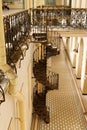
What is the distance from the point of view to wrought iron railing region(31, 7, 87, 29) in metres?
9.96

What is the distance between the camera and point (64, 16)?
10883mm

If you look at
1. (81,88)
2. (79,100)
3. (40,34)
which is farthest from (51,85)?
(81,88)

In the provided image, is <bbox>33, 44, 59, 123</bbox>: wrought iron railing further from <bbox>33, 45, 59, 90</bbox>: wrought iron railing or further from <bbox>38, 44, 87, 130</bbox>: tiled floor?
<bbox>38, 44, 87, 130</bbox>: tiled floor

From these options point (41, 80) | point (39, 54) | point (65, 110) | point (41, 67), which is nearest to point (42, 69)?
point (41, 67)

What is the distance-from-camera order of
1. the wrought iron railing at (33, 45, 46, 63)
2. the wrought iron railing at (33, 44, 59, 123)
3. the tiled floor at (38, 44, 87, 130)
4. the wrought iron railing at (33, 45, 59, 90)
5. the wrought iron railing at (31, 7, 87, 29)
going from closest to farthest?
the wrought iron railing at (33, 45, 59, 90) < the wrought iron railing at (33, 44, 59, 123) < the tiled floor at (38, 44, 87, 130) < the wrought iron railing at (33, 45, 46, 63) < the wrought iron railing at (31, 7, 87, 29)

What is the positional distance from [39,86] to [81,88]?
13.1 ft

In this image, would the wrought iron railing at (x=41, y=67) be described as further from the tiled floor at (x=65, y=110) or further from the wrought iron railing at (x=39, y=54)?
the tiled floor at (x=65, y=110)

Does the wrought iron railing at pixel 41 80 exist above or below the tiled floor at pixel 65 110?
above

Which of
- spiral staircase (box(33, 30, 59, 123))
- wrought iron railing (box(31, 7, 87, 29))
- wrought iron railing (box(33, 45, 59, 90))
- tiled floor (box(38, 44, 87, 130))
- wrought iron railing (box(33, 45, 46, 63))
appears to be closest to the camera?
wrought iron railing (box(33, 45, 59, 90))

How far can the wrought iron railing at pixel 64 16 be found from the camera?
9958 millimetres

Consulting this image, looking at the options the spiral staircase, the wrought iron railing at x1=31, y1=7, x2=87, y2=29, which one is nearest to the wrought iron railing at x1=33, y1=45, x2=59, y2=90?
the spiral staircase

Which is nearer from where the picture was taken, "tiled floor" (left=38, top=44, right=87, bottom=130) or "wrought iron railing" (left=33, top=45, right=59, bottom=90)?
"wrought iron railing" (left=33, top=45, right=59, bottom=90)

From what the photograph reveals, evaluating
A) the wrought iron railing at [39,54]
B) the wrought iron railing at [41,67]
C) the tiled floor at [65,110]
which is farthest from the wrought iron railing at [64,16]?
the tiled floor at [65,110]

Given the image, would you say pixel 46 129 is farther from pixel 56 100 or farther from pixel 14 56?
pixel 14 56
